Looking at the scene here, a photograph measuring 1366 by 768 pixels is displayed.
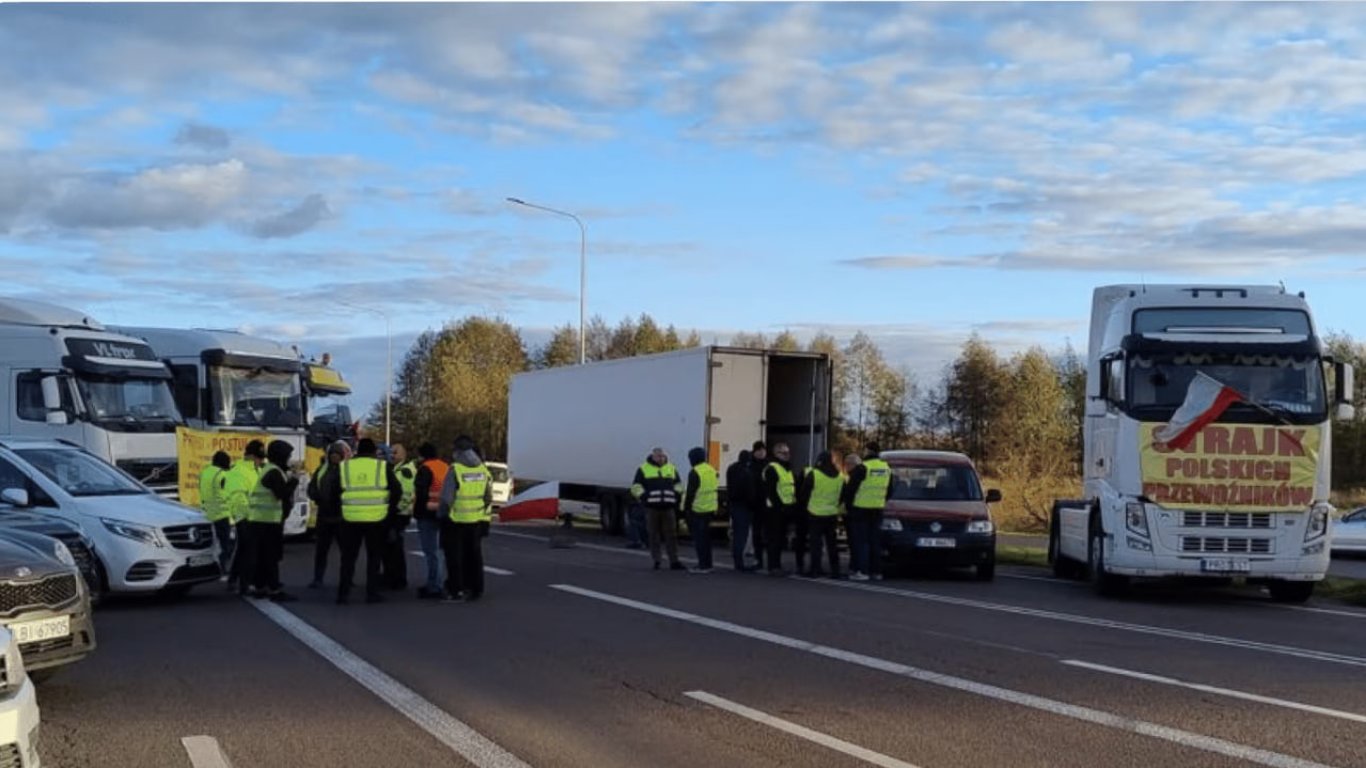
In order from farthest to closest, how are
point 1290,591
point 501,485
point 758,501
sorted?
point 501,485, point 758,501, point 1290,591

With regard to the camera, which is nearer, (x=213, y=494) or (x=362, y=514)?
(x=362, y=514)

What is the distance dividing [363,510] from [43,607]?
21.0 ft

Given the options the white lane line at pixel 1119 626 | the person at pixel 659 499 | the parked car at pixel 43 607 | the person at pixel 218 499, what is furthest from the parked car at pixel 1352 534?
the parked car at pixel 43 607

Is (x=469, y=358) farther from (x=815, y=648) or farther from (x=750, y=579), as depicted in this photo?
(x=815, y=648)

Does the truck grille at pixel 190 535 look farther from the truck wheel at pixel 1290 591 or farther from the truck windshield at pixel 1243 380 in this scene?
the truck wheel at pixel 1290 591

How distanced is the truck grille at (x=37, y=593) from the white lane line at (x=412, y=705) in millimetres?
2079

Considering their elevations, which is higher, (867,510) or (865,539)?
(867,510)

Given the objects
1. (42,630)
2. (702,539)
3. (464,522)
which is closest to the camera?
(42,630)

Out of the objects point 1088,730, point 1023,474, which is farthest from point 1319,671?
point 1023,474

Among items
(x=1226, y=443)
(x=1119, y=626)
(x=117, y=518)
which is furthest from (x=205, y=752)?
(x=1226, y=443)

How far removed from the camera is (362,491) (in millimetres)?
15219

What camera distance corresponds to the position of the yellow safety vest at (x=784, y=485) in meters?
19.9

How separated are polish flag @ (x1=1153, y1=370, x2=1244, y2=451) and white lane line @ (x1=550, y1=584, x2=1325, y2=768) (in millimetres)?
6296

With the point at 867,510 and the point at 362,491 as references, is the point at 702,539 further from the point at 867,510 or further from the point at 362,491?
the point at 362,491
